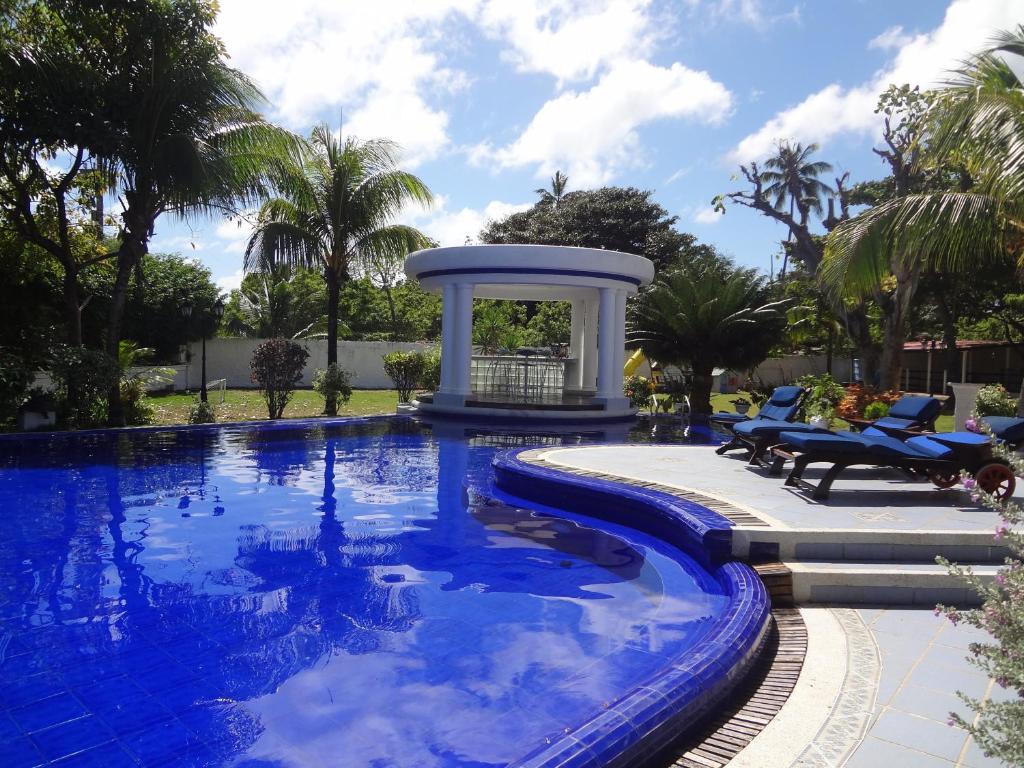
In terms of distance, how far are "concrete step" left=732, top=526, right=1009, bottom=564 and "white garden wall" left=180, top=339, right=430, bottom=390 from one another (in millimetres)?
25092

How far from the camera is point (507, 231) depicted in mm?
44469

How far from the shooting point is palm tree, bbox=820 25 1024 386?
983 centimetres

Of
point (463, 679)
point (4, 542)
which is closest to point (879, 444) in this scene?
point (463, 679)

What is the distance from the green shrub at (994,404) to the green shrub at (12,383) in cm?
1789

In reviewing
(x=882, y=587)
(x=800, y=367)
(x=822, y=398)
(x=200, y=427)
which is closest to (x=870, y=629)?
(x=882, y=587)

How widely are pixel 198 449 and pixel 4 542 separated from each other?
19.9 feet

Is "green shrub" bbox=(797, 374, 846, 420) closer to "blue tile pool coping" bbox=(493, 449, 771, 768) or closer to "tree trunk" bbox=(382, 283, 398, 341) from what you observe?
"blue tile pool coping" bbox=(493, 449, 771, 768)

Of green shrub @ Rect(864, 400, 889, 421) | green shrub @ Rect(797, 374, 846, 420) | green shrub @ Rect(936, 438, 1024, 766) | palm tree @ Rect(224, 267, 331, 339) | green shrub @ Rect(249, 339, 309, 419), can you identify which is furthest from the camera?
palm tree @ Rect(224, 267, 331, 339)

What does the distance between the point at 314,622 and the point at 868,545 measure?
447cm

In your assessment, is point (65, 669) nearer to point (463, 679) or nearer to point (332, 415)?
point (463, 679)

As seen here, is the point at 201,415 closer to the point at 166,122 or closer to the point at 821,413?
the point at 166,122

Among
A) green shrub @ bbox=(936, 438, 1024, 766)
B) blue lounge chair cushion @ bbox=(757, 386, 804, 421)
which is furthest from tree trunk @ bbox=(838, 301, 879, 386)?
green shrub @ bbox=(936, 438, 1024, 766)

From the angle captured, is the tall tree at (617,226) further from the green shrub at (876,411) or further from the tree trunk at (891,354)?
the green shrub at (876,411)

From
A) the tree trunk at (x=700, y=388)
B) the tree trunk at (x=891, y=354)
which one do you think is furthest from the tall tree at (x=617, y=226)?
the tree trunk at (x=700, y=388)
